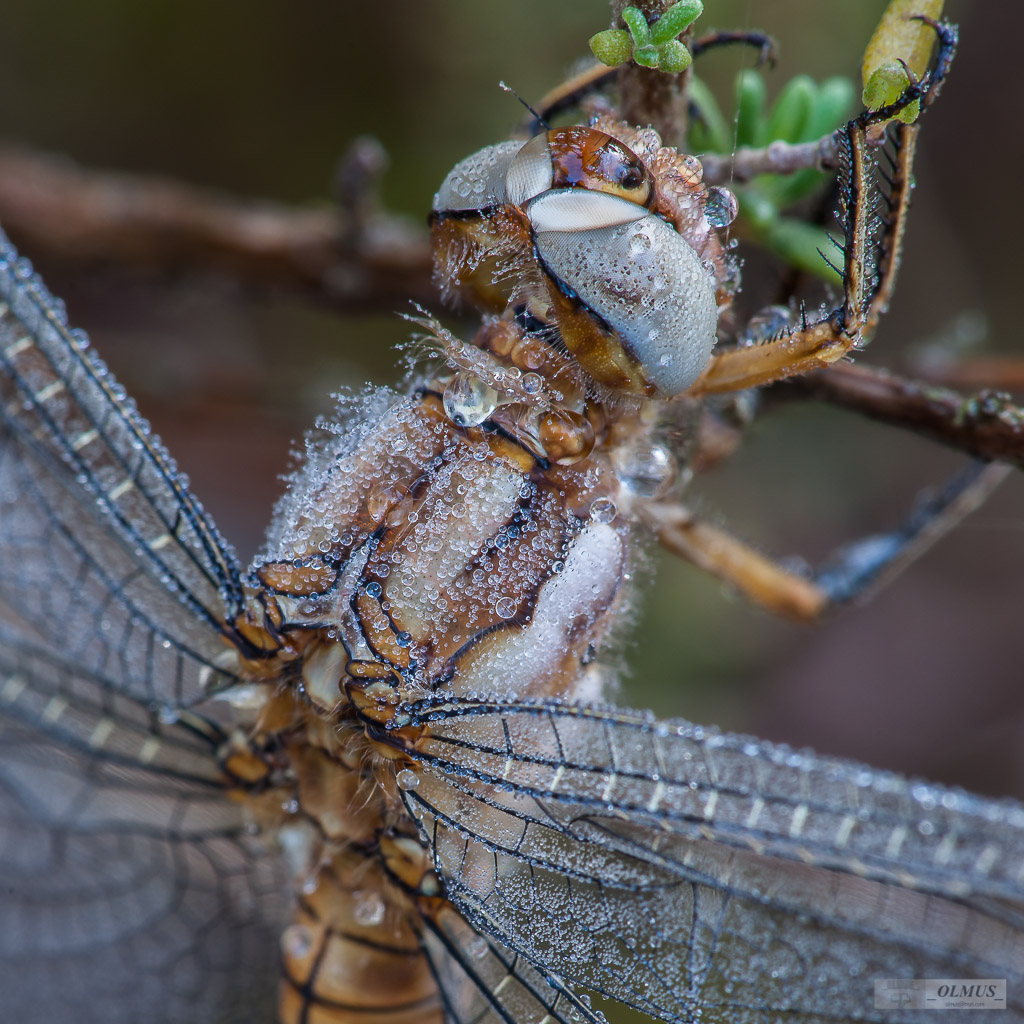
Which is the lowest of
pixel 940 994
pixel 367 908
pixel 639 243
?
pixel 367 908

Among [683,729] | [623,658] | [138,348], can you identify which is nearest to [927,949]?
[683,729]

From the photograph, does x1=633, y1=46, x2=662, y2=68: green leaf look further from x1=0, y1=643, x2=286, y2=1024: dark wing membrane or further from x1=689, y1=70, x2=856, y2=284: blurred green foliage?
x1=0, y1=643, x2=286, y2=1024: dark wing membrane

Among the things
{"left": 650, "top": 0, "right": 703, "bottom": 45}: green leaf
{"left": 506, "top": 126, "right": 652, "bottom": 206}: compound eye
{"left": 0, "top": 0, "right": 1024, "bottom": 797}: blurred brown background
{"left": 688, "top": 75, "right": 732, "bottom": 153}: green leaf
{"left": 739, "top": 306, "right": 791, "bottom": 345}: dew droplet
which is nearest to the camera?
{"left": 650, "top": 0, "right": 703, "bottom": 45}: green leaf

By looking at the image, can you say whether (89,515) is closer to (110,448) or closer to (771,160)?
(110,448)

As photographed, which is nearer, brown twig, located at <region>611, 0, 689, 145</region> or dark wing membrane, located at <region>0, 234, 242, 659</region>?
brown twig, located at <region>611, 0, 689, 145</region>

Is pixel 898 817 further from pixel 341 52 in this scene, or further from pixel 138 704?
pixel 341 52

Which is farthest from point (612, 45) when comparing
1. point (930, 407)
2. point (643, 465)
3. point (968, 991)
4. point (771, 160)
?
point (968, 991)

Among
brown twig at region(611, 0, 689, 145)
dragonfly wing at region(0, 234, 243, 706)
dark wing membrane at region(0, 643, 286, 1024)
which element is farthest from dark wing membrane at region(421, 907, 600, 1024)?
brown twig at region(611, 0, 689, 145)
